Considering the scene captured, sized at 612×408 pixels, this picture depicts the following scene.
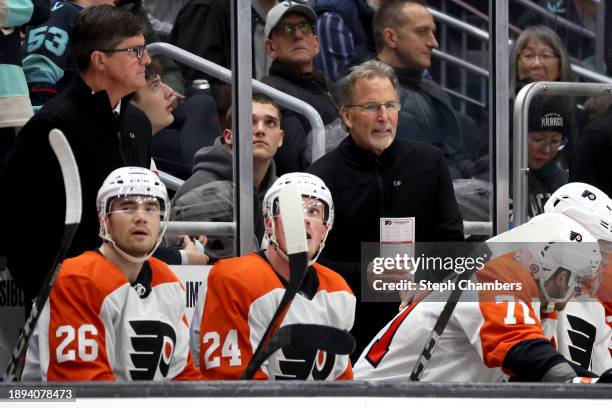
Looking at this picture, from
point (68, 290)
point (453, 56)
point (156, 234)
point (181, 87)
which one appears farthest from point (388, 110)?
point (68, 290)

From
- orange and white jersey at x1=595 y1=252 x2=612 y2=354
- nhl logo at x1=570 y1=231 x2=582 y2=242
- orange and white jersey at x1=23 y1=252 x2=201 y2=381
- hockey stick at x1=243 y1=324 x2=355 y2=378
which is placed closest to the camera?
hockey stick at x1=243 y1=324 x2=355 y2=378

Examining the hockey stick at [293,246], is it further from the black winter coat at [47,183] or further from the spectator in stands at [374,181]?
the black winter coat at [47,183]

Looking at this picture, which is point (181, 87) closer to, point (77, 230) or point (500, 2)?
point (77, 230)

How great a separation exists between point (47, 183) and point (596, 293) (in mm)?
1680

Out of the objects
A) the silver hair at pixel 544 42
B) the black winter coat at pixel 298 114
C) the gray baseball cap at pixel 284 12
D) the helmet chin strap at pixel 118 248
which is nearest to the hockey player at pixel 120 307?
the helmet chin strap at pixel 118 248

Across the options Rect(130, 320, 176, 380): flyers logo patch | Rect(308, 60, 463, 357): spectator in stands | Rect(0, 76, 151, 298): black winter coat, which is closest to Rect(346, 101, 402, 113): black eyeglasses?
Rect(308, 60, 463, 357): spectator in stands

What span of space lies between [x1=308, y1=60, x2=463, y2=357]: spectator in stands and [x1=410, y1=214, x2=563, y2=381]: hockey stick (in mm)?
216

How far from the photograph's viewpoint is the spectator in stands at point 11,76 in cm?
442

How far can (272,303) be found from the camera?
14.0 feet

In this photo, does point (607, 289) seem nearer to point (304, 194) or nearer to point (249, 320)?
point (304, 194)

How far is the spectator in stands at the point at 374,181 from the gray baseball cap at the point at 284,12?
9.1 inches

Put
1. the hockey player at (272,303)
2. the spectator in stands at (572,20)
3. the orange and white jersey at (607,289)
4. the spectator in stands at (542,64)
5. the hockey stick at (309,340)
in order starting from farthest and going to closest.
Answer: the spectator in stands at (572,20) → the spectator in stands at (542,64) → the orange and white jersey at (607,289) → the hockey player at (272,303) → the hockey stick at (309,340)

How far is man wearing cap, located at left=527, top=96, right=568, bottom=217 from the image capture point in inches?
188

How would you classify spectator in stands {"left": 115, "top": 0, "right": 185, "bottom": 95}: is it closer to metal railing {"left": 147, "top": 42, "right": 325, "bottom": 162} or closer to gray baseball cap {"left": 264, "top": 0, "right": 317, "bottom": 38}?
metal railing {"left": 147, "top": 42, "right": 325, "bottom": 162}
